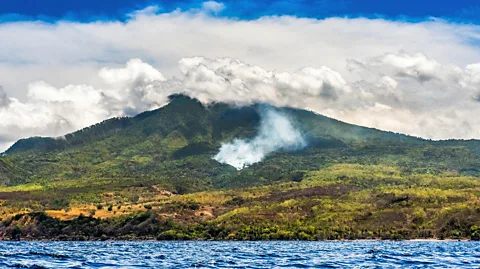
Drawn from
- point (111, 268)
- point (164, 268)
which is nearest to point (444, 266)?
point (164, 268)

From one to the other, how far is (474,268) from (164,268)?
130 ft

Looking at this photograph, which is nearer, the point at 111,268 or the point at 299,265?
the point at 111,268

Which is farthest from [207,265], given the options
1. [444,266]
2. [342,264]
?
[444,266]

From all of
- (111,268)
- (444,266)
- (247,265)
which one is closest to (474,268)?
(444,266)

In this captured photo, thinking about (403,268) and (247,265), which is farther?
(247,265)

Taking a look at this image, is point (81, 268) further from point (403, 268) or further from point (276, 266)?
point (403, 268)

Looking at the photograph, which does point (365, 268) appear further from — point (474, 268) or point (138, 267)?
point (138, 267)

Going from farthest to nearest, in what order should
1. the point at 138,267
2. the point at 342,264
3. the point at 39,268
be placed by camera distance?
the point at 342,264
the point at 138,267
the point at 39,268

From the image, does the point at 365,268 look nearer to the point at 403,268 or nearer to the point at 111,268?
the point at 403,268

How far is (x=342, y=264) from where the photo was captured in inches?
3799

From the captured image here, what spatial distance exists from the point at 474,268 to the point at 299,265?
2295 cm

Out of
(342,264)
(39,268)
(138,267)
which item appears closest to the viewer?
(39,268)

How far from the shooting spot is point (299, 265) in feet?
307

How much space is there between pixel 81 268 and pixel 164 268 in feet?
34.7
